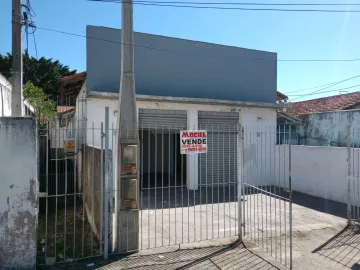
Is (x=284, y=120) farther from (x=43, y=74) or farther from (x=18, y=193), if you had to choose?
(x=43, y=74)

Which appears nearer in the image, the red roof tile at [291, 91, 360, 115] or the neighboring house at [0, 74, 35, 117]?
the neighboring house at [0, 74, 35, 117]

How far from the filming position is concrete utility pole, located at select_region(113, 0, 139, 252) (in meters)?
4.80

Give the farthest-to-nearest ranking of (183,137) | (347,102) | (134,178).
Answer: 1. (347,102)
2. (183,137)
3. (134,178)

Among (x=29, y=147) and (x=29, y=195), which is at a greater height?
(x=29, y=147)

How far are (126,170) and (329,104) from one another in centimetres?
1964

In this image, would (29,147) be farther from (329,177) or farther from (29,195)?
(329,177)

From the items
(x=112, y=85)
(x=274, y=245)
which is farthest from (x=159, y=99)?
(x=274, y=245)

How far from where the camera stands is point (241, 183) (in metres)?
5.56

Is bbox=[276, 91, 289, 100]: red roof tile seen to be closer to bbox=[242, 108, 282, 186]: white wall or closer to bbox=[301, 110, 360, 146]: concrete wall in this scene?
bbox=[301, 110, 360, 146]: concrete wall

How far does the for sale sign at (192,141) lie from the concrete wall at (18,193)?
96.3 inches

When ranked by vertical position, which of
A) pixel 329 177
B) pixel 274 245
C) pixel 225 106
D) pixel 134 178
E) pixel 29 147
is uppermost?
pixel 225 106

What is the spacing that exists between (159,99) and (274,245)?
615 cm

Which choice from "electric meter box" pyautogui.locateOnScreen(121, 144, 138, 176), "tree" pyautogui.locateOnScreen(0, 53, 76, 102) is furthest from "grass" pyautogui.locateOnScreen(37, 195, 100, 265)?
"tree" pyautogui.locateOnScreen(0, 53, 76, 102)

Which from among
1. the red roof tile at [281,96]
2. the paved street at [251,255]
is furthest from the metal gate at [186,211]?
the red roof tile at [281,96]
